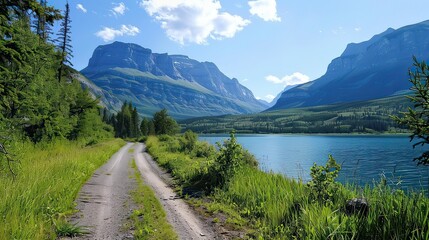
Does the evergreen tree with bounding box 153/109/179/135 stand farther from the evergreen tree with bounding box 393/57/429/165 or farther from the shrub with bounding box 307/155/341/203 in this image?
the evergreen tree with bounding box 393/57/429/165

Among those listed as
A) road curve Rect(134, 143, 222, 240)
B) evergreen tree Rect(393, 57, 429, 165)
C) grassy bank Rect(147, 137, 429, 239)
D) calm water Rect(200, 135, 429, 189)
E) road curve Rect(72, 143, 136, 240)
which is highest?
evergreen tree Rect(393, 57, 429, 165)

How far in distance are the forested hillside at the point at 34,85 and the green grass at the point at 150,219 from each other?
16.7ft

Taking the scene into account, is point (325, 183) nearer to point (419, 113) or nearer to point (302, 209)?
point (302, 209)

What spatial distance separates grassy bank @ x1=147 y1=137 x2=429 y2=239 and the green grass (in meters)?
1.89

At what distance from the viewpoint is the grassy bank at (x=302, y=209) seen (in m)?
7.11

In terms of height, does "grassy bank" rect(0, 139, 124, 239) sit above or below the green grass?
above

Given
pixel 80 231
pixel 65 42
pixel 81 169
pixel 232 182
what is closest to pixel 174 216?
pixel 80 231

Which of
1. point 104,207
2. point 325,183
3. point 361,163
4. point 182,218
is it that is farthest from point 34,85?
point 361,163

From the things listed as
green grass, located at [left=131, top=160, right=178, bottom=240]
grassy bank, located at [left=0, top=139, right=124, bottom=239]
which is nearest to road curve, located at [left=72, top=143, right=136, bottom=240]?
green grass, located at [left=131, top=160, right=178, bottom=240]

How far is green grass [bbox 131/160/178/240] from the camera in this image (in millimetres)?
9297

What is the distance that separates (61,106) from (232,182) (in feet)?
87.9

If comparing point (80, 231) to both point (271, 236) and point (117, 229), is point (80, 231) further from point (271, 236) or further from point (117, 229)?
point (271, 236)

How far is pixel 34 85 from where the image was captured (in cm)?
2170

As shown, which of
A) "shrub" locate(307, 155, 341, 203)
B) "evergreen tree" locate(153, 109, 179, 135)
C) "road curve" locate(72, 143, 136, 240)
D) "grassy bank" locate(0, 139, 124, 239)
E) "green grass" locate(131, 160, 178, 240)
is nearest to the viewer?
"grassy bank" locate(0, 139, 124, 239)
